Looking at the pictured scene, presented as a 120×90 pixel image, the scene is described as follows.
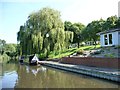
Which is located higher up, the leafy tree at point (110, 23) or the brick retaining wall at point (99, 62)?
the leafy tree at point (110, 23)

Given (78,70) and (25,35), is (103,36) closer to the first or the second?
(78,70)

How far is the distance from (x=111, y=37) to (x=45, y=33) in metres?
12.6

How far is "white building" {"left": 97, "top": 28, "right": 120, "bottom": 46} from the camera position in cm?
2906

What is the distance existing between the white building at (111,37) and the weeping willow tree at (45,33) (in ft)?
26.1

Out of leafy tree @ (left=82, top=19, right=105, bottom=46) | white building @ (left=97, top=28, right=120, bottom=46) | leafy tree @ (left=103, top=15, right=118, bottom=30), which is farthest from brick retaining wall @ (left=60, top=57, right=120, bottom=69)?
leafy tree @ (left=82, top=19, right=105, bottom=46)

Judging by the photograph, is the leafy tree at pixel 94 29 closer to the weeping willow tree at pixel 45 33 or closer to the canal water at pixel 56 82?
the weeping willow tree at pixel 45 33

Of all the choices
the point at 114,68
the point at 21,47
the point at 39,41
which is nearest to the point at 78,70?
the point at 114,68

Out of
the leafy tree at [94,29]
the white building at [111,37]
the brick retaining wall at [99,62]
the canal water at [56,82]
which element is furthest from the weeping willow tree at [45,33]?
the canal water at [56,82]

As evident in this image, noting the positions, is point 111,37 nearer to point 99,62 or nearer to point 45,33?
point 99,62

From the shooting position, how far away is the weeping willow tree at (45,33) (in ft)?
123

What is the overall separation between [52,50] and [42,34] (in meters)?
3.17

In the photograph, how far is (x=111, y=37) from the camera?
3045 cm

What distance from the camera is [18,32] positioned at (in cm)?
4612

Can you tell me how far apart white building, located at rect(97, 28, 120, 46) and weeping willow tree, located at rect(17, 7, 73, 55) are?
7.97 metres
